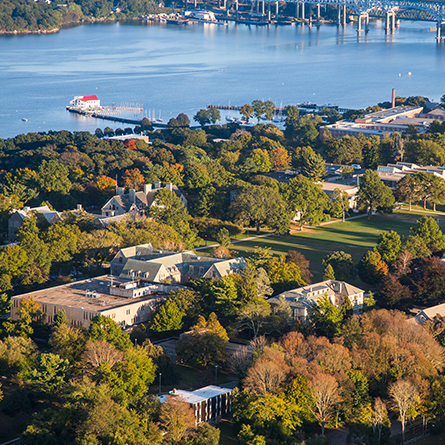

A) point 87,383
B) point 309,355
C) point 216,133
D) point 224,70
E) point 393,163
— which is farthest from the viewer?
point 224,70

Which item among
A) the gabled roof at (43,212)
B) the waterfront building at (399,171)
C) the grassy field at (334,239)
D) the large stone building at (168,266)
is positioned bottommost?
the grassy field at (334,239)

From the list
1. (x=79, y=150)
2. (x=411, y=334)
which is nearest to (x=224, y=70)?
(x=79, y=150)

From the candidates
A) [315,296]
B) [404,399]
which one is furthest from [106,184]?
[404,399]

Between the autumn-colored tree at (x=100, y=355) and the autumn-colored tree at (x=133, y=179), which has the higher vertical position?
the autumn-colored tree at (x=100, y=355)

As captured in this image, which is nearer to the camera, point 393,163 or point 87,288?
point 87,288

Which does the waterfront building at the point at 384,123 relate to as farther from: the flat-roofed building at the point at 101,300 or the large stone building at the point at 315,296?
the flat-roofed building at the point at 101,300

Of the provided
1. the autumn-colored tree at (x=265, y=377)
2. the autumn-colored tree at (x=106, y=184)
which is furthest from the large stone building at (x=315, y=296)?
the autumn-colored tree at (x=106, y=184)

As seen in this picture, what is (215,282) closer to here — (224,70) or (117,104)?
(117,104)
